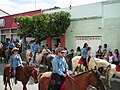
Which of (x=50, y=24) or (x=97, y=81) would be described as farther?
(x=50, y=24)

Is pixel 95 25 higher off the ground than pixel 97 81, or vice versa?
pixel 95 25

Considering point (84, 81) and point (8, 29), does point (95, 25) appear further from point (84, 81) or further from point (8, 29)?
point (8, 29)

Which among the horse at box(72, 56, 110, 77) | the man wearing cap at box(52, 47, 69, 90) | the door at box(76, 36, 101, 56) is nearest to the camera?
the man wearing cap at box(52, 47, 69, 90)

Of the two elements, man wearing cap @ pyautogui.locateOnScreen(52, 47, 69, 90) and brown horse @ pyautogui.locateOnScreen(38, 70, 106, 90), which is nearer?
brown horse @ pyautogui.locateOnScreen(38, 70, 106, 90)

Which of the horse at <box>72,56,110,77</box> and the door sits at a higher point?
the door

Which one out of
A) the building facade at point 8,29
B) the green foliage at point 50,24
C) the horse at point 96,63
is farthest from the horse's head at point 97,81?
the building facade at point 8,29

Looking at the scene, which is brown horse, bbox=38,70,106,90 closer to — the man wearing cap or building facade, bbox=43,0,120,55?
the man wearing cap

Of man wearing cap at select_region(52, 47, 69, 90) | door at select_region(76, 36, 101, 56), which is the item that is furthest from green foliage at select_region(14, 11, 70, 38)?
man wearing cap at select_region(52, 47, 69, 90)

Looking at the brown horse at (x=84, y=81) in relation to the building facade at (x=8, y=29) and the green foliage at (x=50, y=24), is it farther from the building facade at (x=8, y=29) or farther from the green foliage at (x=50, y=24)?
the building facade at (x=8, y=29)

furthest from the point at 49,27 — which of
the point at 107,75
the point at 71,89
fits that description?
the point at 71,89

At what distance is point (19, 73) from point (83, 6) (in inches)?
493

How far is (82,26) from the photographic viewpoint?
72.6 feet

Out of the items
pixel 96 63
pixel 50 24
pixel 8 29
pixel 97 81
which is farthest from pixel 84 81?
pixel 8 29

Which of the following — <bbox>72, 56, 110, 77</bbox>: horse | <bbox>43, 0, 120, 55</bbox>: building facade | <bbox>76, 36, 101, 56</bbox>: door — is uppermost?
<bbox>43, 0, 120, 55</bbox>: building facade
